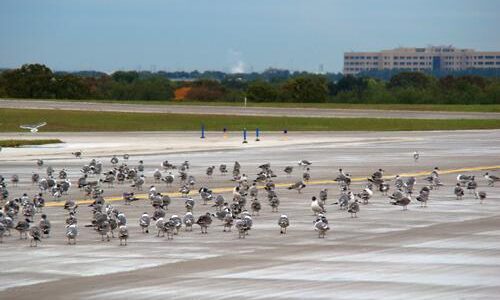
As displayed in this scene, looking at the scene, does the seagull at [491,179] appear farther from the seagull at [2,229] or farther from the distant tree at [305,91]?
the distant tree at [305,91]

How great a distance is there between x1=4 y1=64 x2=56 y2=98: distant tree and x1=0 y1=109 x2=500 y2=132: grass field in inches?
2249

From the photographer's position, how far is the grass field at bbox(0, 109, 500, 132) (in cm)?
10394

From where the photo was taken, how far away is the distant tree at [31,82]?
180 meters

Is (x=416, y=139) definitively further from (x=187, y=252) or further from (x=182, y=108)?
(x=187, y=252)

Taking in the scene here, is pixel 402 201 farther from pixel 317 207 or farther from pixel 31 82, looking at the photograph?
pixel 31 82

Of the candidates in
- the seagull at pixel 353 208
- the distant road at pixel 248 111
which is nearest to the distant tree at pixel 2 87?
the distant road at pixel 248 111

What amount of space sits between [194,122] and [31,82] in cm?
7454

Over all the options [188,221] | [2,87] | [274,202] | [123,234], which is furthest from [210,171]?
[2,87]

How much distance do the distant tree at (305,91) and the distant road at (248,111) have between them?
3923cm

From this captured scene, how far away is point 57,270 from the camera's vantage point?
88.5ft

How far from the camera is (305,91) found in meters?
181

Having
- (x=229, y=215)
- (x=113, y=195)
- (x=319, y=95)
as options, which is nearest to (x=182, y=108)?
(x=319, y=95)

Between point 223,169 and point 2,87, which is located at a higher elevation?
point 2,87

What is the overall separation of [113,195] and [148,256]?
1705 centimetres
